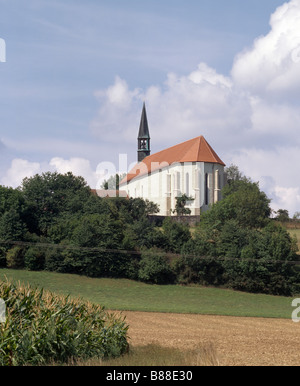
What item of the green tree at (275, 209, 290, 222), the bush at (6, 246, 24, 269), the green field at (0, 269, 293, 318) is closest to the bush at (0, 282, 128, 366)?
the green field at (0, 269, 293, 318)

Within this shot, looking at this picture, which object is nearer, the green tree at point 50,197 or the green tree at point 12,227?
the green tree at point 12,227

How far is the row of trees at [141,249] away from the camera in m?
53.5

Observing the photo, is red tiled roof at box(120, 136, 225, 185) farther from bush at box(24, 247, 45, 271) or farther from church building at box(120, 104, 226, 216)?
bush at box(24, 247, 45, 271)

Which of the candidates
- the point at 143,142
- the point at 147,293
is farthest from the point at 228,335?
the point at 143,142

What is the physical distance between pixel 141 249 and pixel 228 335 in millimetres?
34638

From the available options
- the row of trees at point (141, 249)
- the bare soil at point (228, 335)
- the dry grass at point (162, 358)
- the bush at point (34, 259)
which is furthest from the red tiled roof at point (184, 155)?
the dry grass at point (162, 358)

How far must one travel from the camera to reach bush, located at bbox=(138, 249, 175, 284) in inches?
2090

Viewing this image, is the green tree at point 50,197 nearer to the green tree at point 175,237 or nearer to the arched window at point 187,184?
the green tree at point 175,237

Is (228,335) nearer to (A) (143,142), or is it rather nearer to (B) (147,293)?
(B) (147,293)

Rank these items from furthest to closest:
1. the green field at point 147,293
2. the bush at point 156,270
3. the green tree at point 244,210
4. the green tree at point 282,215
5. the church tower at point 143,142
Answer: the church tower at point 143,142
the green tree at point 282,215
the green tree at point 244,210
the bush at point 156,270
the green field at point 147,293

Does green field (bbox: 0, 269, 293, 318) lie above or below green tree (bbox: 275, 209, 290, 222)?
below

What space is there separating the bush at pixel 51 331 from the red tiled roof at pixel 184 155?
81784mm

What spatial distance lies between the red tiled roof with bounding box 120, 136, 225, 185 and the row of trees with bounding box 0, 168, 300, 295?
3625 cm
